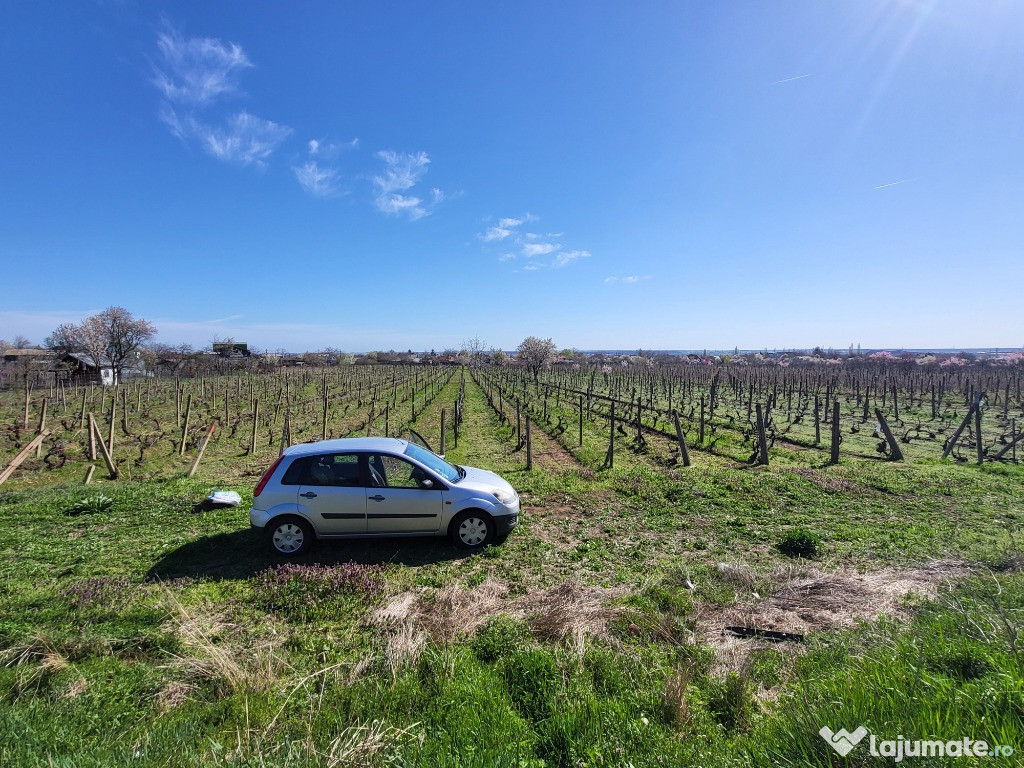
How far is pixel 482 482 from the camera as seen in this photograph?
6.79 metres

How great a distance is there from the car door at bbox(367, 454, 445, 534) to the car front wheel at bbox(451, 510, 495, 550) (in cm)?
34

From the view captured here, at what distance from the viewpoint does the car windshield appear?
6.55 m

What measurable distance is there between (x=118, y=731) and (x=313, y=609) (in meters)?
1.77

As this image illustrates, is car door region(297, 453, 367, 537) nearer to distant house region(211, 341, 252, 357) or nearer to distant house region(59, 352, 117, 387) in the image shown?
distant house region(59, 352, 117, 387)

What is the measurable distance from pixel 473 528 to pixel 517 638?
253 centimetres

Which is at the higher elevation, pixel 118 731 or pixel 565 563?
pixel 118 731

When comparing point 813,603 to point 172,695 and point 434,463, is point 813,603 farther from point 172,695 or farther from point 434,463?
point 172,695

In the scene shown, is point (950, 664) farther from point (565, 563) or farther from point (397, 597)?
point (397, 597)

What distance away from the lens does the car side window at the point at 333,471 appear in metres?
6.16

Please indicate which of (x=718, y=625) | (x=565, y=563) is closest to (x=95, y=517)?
(x=565, y=563)

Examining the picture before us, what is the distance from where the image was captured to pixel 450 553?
247 inches

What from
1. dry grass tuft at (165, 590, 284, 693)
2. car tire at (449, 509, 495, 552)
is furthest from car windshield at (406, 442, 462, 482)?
dry grass tuft at (165, 590, 284, 693)

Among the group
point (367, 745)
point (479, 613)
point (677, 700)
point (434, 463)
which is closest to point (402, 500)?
point (434, 463)

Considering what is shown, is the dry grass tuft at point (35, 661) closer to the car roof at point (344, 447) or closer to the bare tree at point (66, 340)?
the car roof at point (344, 447)
